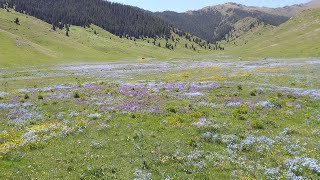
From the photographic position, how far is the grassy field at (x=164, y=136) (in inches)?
639

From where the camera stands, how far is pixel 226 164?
54.5 feet

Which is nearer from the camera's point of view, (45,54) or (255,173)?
(255,173)

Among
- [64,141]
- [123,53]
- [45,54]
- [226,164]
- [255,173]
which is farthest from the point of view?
[123,53]

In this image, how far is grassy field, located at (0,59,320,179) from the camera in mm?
16234

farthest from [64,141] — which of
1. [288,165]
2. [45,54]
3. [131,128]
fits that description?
[45,54]

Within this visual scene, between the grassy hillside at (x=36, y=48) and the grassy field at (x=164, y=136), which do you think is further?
the grassy hillside at (x=36, y=48)

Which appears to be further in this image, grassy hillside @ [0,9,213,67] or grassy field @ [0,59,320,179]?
grassy hillside @ [0,9,213,67]

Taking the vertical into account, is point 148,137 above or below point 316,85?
below

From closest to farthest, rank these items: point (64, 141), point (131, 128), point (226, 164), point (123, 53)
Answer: point (226, 164) → point (64, 141) → point (131, 128) → point (123, 53)

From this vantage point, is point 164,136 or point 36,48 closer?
point 164,136

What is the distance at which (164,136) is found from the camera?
2130 centimetres

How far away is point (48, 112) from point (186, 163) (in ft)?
57.3

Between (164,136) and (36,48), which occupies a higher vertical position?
(164,136)

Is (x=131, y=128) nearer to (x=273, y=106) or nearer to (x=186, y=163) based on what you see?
(x=186, y=163)
